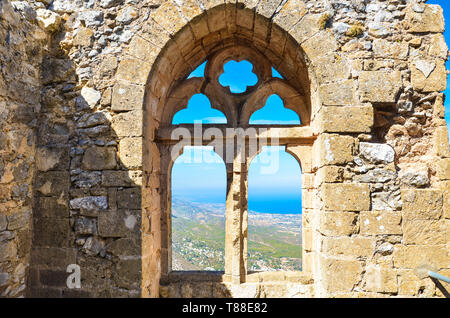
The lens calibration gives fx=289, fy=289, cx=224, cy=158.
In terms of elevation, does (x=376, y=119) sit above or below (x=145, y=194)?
above

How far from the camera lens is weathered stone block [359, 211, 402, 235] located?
290cm

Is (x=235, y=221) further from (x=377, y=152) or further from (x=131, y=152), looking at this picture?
(x=377, y=152)

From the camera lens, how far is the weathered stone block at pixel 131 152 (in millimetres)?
3029

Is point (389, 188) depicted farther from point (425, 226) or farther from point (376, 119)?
point (376, 119)

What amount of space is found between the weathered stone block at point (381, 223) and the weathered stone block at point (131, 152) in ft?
7.86

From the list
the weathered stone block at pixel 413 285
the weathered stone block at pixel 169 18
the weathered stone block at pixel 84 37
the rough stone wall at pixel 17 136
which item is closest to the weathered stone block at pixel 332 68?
the weathered stone block at pixel 169 18

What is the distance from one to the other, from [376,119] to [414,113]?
380 mm

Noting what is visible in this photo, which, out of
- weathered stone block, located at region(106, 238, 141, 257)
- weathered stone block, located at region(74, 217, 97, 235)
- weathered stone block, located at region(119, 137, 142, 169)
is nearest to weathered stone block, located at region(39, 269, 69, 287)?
weathered stone block, located at region(74, 217, 97, 235)

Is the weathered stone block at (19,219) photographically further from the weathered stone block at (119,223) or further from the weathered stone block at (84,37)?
the weathered stone block at (84,37)

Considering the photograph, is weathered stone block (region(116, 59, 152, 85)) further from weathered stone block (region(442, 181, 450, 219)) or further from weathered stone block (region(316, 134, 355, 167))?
weathered stone block (region(442, 181, 450, 219))

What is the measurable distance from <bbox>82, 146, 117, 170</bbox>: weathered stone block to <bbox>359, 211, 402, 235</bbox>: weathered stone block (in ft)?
8.72

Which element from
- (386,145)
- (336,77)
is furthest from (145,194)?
(386,145)

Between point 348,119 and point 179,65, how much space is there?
6.98 feet

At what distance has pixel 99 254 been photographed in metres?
3.00
